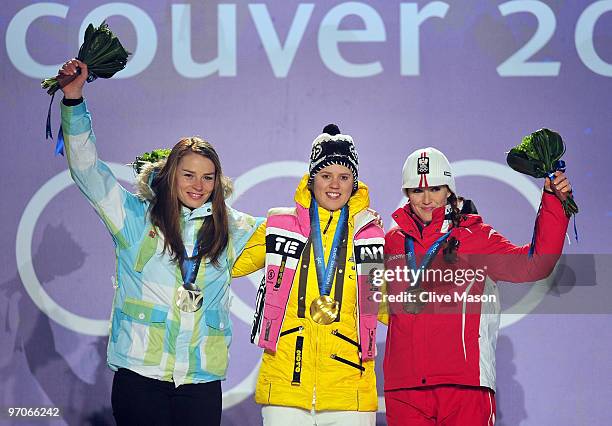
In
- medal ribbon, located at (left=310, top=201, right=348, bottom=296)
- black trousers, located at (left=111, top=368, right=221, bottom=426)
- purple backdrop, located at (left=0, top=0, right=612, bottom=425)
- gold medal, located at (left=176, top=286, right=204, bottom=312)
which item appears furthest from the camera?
purple backdrop, located at (left=0, top=0, right=612, bottom=425)

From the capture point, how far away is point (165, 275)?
10.0 ft

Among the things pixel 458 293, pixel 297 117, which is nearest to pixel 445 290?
pixel 458 293

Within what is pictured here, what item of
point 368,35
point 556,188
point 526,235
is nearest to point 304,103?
point 368,35

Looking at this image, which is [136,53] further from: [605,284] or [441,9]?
[605,284]

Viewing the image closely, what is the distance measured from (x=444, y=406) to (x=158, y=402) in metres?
1.03

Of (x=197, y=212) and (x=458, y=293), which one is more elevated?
(x=197, y=212)

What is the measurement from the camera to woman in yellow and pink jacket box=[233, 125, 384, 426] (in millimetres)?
3059

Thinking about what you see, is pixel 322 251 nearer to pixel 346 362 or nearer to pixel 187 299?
pixel 346 362

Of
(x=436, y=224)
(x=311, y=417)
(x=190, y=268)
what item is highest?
(x=436, y=224)

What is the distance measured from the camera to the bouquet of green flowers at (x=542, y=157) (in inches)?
125

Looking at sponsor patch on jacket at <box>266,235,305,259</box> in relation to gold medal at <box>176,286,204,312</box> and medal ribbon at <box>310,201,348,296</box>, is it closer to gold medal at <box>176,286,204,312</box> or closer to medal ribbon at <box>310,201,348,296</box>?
medal ribbon at <box>310,201,348,296</box>

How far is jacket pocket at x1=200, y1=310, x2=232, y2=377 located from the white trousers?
24 cm

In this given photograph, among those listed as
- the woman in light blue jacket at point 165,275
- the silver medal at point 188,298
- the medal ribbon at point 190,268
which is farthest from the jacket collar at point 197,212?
the silver medal at point 188,298

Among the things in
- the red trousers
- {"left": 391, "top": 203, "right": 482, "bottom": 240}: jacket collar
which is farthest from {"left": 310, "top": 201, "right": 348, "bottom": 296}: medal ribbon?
the red trousers
